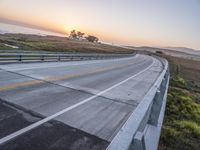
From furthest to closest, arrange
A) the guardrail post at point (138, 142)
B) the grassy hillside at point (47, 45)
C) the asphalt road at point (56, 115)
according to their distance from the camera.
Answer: the grassy hillside at point (47, 45)
the asphalt road at point (56, 115)
the guardrail post at point (138, 142)

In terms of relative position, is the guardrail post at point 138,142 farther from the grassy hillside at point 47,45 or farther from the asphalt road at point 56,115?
the grassy hillside at point 47,45

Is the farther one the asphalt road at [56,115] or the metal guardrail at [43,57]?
the metal guardrail at [43,57]

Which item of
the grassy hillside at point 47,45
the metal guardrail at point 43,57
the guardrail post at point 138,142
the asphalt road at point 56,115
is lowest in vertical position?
the grassy hillside at point 47,45

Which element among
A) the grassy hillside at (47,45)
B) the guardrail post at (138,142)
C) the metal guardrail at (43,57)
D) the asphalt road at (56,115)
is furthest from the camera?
the grassy hillside at (47,45)

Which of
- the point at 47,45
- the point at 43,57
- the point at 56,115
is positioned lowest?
the point at 47,45

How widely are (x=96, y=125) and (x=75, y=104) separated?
2.05 m

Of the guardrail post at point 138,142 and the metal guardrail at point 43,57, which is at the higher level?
the guardrail post at point 138,142

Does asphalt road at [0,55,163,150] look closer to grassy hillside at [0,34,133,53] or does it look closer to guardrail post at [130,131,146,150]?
guardrail post at [130,131,146,150]

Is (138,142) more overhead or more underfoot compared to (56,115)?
more overhead

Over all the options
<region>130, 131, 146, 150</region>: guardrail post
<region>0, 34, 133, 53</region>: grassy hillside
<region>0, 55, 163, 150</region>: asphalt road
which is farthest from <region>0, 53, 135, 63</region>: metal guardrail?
<region>0, 34, 133, 53</region>: grassy hillside

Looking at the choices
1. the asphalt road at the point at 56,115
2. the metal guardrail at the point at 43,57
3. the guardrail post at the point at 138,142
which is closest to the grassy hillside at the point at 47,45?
the metal guardrail at the point at 43,57

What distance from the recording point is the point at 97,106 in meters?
9.50

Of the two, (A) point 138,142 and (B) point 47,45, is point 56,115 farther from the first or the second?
(B) point 47,45

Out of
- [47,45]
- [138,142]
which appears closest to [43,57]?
[138,142]
